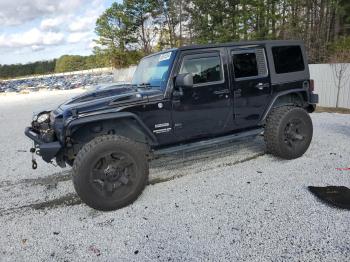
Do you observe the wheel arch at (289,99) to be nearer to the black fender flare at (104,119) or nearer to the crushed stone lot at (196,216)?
the crushed stone lot at (196,216)

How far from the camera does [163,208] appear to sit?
387 centimetres

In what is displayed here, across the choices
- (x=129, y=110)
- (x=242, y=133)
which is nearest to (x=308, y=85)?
(x=242, y=133)

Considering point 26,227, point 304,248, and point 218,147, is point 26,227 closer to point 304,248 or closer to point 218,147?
point 304,248

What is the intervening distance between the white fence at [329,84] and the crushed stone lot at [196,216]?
6.57 m

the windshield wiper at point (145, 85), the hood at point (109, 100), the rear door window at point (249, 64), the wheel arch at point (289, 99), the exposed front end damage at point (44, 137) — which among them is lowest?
the exposed front end damage at point (44, 137)

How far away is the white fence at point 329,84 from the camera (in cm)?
1114

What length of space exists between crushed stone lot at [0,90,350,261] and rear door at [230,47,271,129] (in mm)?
830

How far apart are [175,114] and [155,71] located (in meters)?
0.84

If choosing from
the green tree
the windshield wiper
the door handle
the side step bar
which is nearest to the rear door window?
the door handle

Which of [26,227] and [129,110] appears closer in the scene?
[26,227]

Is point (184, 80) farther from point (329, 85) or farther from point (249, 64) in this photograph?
point (329, 85)

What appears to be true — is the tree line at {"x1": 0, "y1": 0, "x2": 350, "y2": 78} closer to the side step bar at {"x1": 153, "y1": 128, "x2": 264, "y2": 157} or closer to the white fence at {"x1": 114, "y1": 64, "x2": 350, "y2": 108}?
the white fence at {"x1": 114, "y1": 64, "x2": 350, "y2": 108}

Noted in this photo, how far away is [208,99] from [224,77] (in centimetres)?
43

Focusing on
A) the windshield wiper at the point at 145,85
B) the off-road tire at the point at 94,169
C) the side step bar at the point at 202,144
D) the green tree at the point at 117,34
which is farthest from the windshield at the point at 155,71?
the green tree at the point at 117,34
